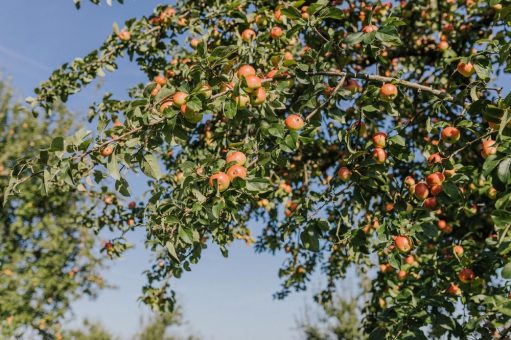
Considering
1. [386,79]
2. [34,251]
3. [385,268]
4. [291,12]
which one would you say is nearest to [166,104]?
[291,12]

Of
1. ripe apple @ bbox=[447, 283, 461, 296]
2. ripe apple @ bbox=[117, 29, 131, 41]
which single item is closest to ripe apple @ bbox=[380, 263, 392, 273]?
ripe apple @ bbox=[447, 283, 461, 296]

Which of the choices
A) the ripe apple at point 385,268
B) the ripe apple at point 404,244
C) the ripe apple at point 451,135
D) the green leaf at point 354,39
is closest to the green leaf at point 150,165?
the green leaf at point 354,39

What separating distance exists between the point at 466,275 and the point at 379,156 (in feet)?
4.53

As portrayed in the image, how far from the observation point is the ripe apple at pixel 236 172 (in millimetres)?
2221

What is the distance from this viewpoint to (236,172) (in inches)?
87.6

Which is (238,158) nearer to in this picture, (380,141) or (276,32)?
(380,141)

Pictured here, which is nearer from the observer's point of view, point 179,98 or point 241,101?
point 179,98

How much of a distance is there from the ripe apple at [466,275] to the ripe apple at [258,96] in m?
2.13

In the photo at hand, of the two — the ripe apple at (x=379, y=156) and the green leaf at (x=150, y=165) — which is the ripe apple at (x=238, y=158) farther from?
the ripe apple at (x=379, y=156)

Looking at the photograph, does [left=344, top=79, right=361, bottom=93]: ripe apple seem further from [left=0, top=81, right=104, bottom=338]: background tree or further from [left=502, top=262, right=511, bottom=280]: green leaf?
[left=0, top=81, right=104, bottom=338]: background tree

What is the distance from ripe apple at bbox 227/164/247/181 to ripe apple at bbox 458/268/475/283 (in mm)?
2056

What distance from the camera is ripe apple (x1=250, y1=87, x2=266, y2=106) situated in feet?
7.75

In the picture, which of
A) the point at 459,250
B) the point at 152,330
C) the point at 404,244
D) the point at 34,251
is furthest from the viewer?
the point at 152,330

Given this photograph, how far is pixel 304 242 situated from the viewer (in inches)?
102
